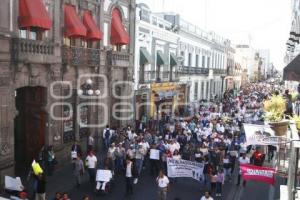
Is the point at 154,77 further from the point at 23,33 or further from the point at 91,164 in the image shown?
the point at 91,164

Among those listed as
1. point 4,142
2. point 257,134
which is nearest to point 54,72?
point 4,142

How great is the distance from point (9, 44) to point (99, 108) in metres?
8.42

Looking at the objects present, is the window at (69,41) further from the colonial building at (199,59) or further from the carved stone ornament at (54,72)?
the colonial building at (199,59)

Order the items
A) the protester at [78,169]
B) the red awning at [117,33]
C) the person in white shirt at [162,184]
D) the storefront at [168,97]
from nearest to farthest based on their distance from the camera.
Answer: the person in white shirt at [162,184] → the protester at [78,169] → the red awning at [117,33] → the storefront at [168,97]

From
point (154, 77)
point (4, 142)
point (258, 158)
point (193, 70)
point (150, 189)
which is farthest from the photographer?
point (193, 70)

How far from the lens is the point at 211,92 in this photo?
57.1 metres

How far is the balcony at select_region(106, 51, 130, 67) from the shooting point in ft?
78.7

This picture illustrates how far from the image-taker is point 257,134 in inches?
321

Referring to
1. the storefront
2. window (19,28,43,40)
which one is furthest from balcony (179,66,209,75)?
window (19,28,43,40)

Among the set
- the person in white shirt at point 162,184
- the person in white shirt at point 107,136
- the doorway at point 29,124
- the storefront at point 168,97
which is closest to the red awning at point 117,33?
the person in white shirt at point 107,136

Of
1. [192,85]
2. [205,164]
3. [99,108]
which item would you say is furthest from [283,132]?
[192,85]

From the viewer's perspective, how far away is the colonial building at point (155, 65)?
29953mm

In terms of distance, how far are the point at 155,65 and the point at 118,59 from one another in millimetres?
9157

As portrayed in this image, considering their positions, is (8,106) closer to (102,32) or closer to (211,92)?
(102,32)
